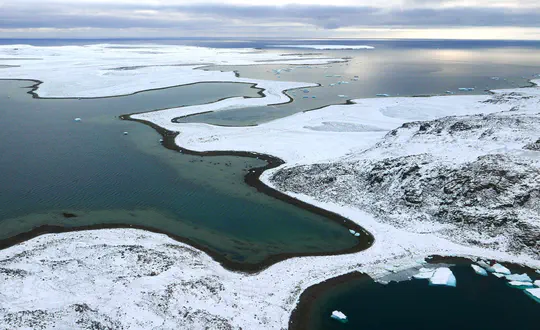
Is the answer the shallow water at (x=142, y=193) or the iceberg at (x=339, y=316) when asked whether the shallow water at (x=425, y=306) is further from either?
the shallow water at (x=142, y=193)

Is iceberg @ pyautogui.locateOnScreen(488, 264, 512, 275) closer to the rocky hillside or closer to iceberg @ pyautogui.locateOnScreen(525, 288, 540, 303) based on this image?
iceberg @ pyautogui.locateOnScreen(525, 288, 540, 303)

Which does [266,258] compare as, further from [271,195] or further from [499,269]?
[499,269]

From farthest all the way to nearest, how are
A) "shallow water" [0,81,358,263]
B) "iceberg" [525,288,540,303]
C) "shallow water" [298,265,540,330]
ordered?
"shallow water" [0,81,358,263], "iceberg" [525,288,540,303], "shallow water" [298,265,540,330]

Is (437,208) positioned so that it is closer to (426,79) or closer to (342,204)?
(342,204)

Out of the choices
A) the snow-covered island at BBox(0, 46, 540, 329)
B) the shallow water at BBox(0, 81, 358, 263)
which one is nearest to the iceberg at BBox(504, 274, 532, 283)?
the snow-covered island at BBox(0, 46, 540, 329)

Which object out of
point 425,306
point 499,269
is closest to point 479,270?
point 499,269
